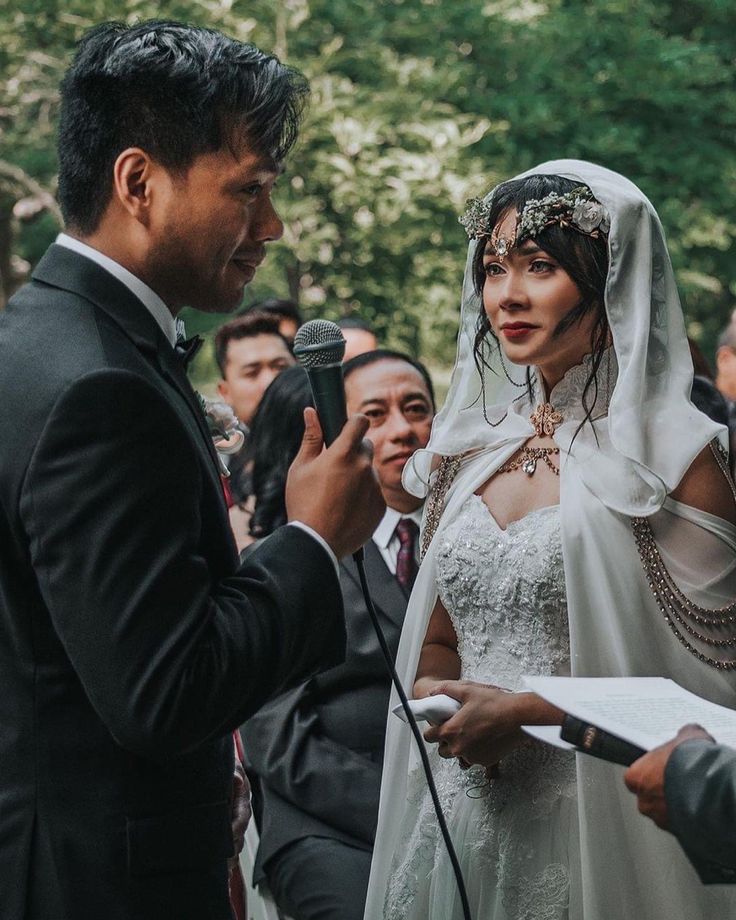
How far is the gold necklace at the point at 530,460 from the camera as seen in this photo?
304 centimetres

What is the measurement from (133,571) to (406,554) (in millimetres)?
2377

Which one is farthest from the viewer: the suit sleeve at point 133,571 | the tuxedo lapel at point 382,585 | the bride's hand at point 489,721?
the tuxedo lapel at point 382,585

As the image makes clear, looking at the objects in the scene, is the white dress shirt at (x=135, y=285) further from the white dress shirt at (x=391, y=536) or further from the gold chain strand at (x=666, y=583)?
the white dress shirt at (x=391, y=536)

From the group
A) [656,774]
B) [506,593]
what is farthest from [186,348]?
[506,593]

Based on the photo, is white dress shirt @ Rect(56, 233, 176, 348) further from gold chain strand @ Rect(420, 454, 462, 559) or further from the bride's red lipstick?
gold chain strand @ Rect(420, 454, 462, 559)

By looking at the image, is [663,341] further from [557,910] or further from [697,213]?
[697,213]

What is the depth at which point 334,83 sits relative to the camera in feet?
29.5

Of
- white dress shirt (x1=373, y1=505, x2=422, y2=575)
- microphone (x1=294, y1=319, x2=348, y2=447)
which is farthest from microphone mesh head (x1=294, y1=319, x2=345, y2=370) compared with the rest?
white dress shirt (x1=373, y1=505, x2=422, y2=575)

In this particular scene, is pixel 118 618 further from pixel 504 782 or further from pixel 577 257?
pixel 577 257

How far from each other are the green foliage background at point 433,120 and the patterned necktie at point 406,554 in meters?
4.98

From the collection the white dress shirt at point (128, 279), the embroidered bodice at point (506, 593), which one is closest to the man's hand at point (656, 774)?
the embroidered bodice at point (506, 593)

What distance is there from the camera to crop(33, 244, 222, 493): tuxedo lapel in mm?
1928

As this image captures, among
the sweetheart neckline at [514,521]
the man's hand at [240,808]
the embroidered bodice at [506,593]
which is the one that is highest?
the sweetheart neckline at [514,521]

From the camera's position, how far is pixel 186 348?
2143mm
